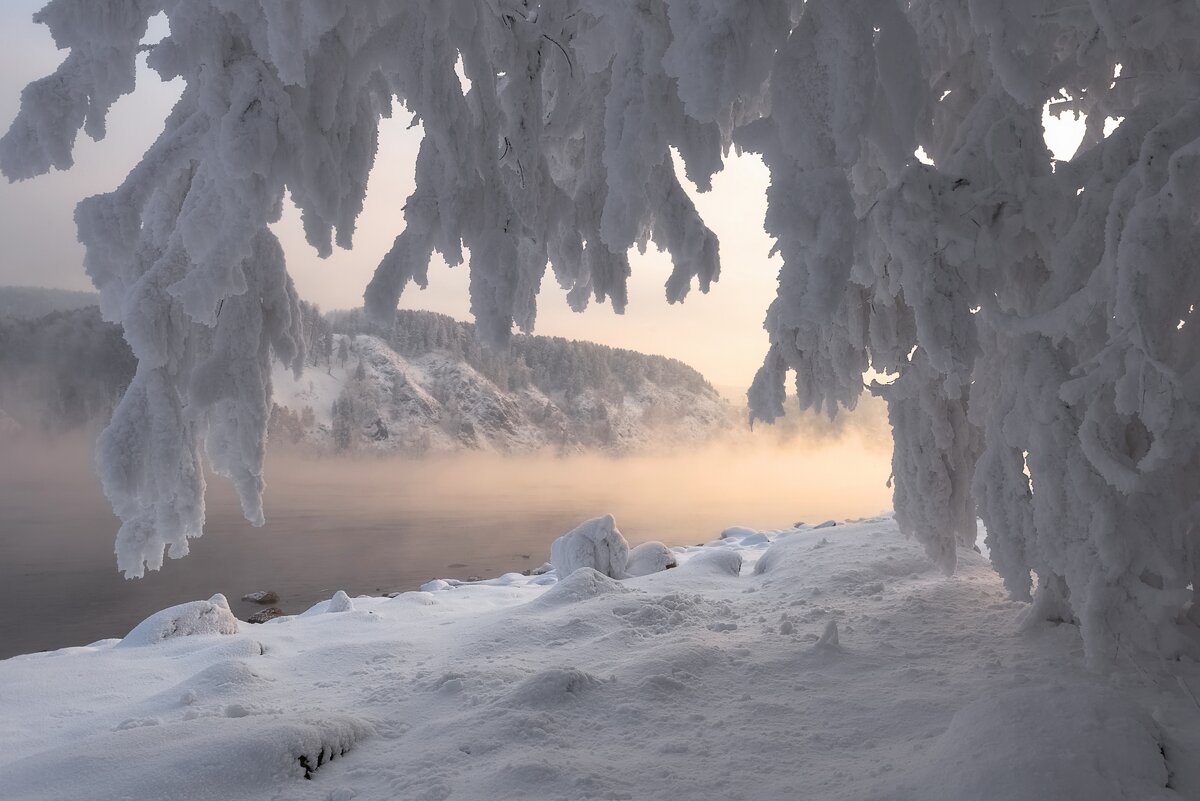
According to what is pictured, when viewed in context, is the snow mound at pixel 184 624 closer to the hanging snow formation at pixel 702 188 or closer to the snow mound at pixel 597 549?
the hanging snow formation at pixel 702 188

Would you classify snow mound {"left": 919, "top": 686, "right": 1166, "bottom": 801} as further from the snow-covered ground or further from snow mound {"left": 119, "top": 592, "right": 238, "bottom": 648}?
snow mound {"left": 119, "top": 592, "right": 238, "bottom": 648}

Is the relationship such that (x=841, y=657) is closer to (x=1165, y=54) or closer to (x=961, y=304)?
(x=961, y=304)

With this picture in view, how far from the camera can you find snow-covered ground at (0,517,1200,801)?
2.26 m

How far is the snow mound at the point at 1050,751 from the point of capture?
1990 millimetres

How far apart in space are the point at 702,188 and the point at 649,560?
7956 millimetres

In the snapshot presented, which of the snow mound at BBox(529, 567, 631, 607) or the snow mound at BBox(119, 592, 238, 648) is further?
the snow mound at BBox(119, 592, 238, 648)

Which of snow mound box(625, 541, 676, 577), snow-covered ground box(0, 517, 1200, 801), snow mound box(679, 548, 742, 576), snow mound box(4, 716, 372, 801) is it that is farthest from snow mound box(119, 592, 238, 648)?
snow mound box(625, 541, 676, 577)

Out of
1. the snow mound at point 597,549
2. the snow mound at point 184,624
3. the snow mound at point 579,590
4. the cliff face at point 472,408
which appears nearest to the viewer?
the snow mound at point 579,590

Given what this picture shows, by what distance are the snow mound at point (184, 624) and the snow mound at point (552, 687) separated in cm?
454

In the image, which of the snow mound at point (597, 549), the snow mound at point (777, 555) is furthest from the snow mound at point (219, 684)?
the snow mound at point (597, 549)

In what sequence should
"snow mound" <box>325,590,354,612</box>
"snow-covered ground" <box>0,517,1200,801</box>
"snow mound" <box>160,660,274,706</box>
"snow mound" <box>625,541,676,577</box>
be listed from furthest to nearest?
1. "snow mound" <box>625,541,676,577</box>
2. "snow mound" <box>325,590,354,612</box>
3. "snow mound" <box>160,660,274,706</box>
4. "snow-covered ground" <box>0,517,1200,801</box>

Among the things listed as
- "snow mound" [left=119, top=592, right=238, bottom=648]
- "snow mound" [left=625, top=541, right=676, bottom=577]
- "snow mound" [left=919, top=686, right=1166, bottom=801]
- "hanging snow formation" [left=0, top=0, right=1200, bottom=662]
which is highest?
"hanging snow formation" [left=0, top=0, right=1200, bottom=662]

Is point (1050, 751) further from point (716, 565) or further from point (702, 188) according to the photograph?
point (716, 565)

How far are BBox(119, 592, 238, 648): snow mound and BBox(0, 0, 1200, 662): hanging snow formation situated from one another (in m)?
4.17
